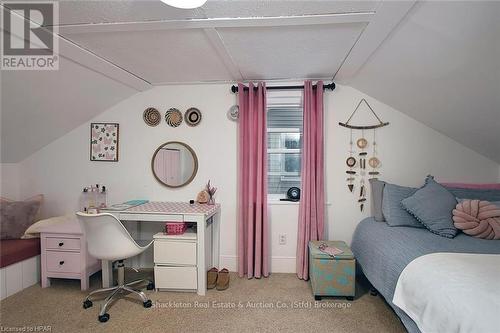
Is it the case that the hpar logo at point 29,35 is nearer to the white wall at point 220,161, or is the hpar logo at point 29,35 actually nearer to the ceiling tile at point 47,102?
the ceiling tile at point 47,102

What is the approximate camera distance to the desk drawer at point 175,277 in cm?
243

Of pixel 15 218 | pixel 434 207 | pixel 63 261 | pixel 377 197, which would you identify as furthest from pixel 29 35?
pixel 434 207

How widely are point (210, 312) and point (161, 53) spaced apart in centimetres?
229

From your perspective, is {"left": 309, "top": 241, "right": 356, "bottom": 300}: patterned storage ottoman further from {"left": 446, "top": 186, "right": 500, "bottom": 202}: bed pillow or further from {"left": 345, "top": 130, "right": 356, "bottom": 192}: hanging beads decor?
{"left": 446, "top": 186, "right": 500, "bottom": 202}: bed pillow

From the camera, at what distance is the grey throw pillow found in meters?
2.56

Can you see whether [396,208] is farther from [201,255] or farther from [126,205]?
[126,205]

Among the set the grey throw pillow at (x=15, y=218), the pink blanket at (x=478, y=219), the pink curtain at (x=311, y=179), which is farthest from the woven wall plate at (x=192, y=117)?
the pink blanket at (x=478, y=219)

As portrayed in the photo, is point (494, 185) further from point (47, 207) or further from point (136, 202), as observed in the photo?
→ point (47, 207)

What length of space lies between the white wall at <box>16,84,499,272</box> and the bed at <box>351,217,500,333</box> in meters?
0.62

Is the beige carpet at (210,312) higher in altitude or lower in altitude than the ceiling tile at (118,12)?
lower

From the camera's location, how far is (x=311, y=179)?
9.01 ft

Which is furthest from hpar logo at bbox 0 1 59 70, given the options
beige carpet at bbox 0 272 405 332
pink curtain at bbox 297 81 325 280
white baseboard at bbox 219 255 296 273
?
white baseboard at bbox 219 255 296 273

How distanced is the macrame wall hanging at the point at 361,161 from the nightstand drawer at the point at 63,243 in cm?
294

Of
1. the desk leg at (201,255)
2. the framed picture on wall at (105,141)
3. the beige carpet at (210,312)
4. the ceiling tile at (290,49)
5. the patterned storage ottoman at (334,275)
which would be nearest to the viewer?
the ceiling tile at (290,49)
